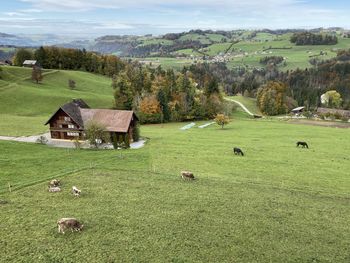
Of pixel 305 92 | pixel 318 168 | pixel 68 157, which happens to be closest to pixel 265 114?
Result: pixel 305 92

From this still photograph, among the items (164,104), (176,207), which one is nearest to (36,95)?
(164,104)

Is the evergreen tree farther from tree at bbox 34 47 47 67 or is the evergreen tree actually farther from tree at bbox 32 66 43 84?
tree at bbox 34 47 47 67

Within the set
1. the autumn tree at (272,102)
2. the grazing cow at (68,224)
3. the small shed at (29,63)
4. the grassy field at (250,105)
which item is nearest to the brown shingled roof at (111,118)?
the grazing cow at (68,224)

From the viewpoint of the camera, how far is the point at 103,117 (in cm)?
6512

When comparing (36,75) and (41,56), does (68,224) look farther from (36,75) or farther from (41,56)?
(41,56)

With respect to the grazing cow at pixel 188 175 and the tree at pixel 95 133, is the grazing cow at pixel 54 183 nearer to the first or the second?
the grazing cow at pixel 188 175

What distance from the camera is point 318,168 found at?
150 feet

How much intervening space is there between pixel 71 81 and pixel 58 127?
61.7m

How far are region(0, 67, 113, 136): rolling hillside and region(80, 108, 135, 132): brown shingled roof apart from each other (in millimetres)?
10386

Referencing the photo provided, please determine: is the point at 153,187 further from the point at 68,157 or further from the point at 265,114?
the point at 265,114

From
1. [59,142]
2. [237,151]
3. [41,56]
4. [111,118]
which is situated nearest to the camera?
[237,151]

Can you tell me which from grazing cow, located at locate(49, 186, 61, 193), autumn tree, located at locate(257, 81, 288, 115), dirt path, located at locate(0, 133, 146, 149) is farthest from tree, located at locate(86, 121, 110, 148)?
autumn tree, located at locate(257, 81, 288, 115)

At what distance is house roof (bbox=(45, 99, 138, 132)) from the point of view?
62.8m

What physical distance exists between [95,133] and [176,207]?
3002 cm
